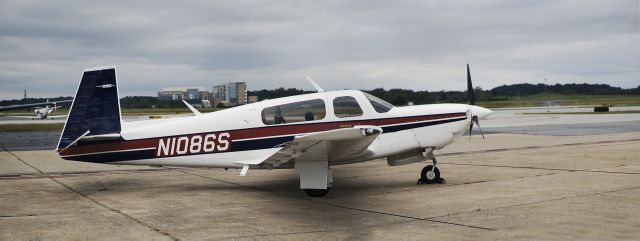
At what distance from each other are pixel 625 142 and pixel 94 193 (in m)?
17.6

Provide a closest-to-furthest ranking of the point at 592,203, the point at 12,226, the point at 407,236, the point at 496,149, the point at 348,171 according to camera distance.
Answer: 1. the point at 407,236
2. the point at 12,226
3. the point at 592,203
4. the point at 348,171
5. the point at 496,149

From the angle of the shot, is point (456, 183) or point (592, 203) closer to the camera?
point (592, 203)

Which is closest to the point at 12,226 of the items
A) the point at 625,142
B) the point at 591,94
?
the point at 625,142

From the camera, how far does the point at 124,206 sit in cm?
946

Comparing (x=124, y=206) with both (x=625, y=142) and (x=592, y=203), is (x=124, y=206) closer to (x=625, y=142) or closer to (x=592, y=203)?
(x=592, y=203)

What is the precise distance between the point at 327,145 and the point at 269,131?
1967 mm

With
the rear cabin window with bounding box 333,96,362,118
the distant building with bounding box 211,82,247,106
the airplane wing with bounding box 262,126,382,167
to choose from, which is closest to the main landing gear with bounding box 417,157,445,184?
the airplane wing with bounding box 262,126,382,167

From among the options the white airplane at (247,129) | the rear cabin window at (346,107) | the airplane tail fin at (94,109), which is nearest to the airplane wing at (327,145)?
the white airplane at (247,129)

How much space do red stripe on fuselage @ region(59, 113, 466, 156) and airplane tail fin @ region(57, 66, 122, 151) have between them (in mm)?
235

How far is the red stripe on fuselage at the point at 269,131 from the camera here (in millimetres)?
10508

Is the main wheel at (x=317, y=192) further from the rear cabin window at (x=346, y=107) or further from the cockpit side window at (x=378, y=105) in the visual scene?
the cockpit side window at (x=378, y=105)

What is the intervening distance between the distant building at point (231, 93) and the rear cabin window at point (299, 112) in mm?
4167

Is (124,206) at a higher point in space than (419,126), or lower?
lower

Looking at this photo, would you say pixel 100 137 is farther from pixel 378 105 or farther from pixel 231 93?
pixel 231 93
